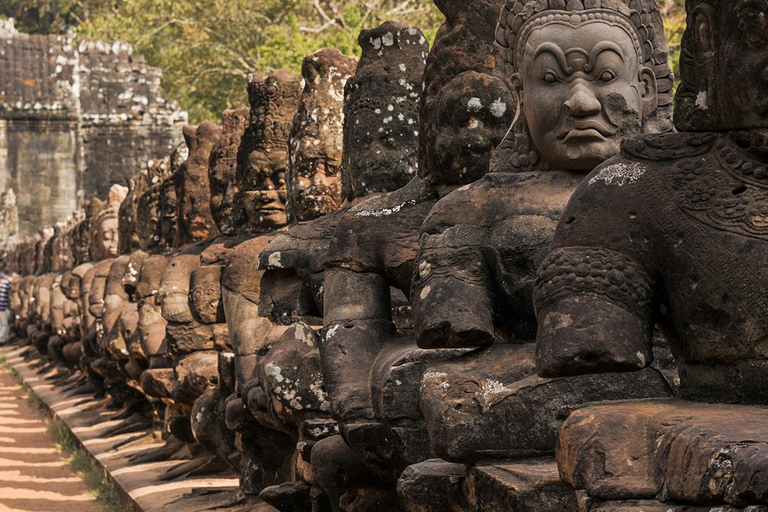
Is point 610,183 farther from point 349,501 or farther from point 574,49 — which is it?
point 349,501

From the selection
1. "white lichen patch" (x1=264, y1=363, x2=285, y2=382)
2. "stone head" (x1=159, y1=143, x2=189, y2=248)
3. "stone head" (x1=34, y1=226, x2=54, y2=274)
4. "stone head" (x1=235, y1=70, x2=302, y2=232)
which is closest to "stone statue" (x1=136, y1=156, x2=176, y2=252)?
"stone head" (x1=159, y1=143, x2=189, y2=248)

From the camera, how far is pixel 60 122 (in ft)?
133

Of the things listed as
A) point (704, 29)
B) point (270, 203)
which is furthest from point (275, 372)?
point (704, 29)

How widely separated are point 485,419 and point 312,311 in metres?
2.67

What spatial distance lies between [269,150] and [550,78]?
456 cm

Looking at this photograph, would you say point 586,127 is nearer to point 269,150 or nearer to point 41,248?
point 269,150

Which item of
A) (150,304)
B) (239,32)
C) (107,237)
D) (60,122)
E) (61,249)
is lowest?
Result: (61,249)

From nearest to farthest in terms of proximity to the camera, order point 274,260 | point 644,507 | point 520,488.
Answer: point 644,507, point 520,488, point 274,260

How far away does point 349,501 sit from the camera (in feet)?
18.0

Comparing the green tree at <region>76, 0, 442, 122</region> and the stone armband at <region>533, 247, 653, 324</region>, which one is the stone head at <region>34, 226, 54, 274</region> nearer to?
the green tree at <region>76, 0, 442, 122</region>

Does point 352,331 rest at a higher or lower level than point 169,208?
higher

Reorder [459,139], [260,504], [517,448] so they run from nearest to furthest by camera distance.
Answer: [517,448], [459,139], [260,504]

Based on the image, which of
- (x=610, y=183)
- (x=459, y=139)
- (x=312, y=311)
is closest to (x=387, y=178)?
(x=312, y=311)

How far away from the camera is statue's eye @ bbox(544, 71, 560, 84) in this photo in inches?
168
